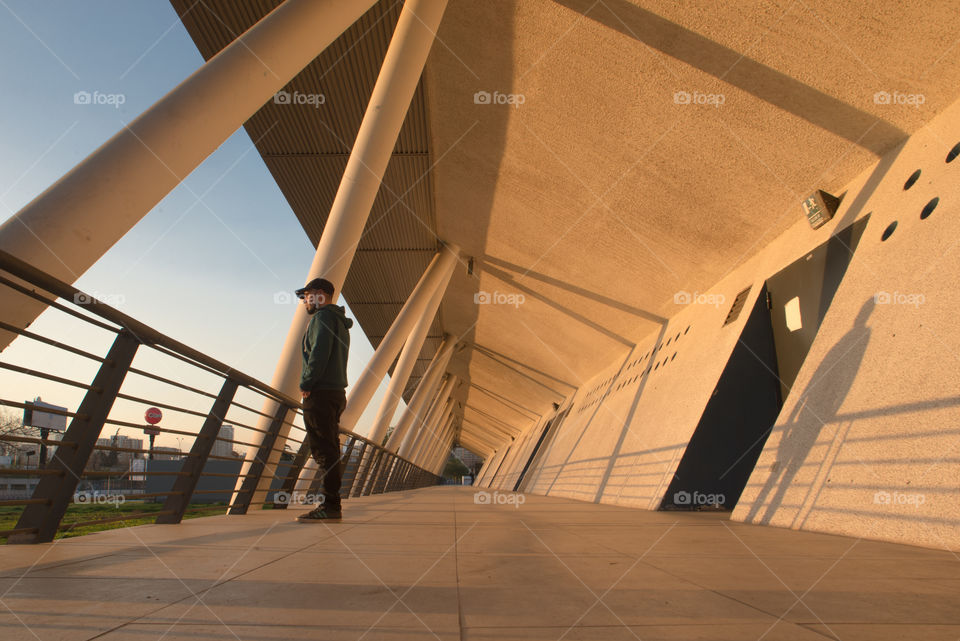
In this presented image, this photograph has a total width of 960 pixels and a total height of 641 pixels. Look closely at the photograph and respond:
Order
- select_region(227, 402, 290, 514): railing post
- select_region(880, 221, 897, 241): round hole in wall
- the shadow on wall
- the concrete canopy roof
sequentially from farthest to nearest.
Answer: the shadow on wall → the concrete canopy roof → select_region(227, 402, 290, 514): railing post → select_region(880, 221, 897, 241): round hole in wall

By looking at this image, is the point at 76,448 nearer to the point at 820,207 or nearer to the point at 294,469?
the point at 294,469

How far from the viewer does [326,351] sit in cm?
461

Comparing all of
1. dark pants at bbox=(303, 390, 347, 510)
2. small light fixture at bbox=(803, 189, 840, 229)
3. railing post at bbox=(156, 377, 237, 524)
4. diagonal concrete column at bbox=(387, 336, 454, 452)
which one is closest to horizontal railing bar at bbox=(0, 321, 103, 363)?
railing post at bbox=(156, 377, 237, 524)

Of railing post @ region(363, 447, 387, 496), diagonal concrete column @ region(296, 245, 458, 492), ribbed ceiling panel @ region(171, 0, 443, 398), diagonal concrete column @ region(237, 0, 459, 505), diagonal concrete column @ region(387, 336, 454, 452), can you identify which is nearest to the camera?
diagonal concrete column @ region(237, 0, 459, 505)

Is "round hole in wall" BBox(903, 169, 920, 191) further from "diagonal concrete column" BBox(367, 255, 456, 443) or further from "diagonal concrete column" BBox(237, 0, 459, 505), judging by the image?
"diagonal concrete column" BBox(367, 255, 456, 443)

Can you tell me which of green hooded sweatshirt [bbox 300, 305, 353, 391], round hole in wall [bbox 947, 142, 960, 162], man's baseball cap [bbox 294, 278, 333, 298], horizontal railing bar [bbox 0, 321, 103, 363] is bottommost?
horizontal railing bar [bbox 0, 321, 103, 363]

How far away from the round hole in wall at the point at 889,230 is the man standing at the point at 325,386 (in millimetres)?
4545

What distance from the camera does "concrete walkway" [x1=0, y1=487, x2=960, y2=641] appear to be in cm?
145

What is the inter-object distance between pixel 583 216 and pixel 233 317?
5.85 m

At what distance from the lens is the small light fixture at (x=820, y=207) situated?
6812 millimetres

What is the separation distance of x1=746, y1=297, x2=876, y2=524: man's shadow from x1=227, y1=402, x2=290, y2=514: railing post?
4.28 metres

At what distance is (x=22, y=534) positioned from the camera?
277cm

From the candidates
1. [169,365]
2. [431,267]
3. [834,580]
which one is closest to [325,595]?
[834,580]

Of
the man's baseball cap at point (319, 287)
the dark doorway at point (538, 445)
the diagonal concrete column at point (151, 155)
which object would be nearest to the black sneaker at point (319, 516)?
the man's baseball cap at point (319, 287)
